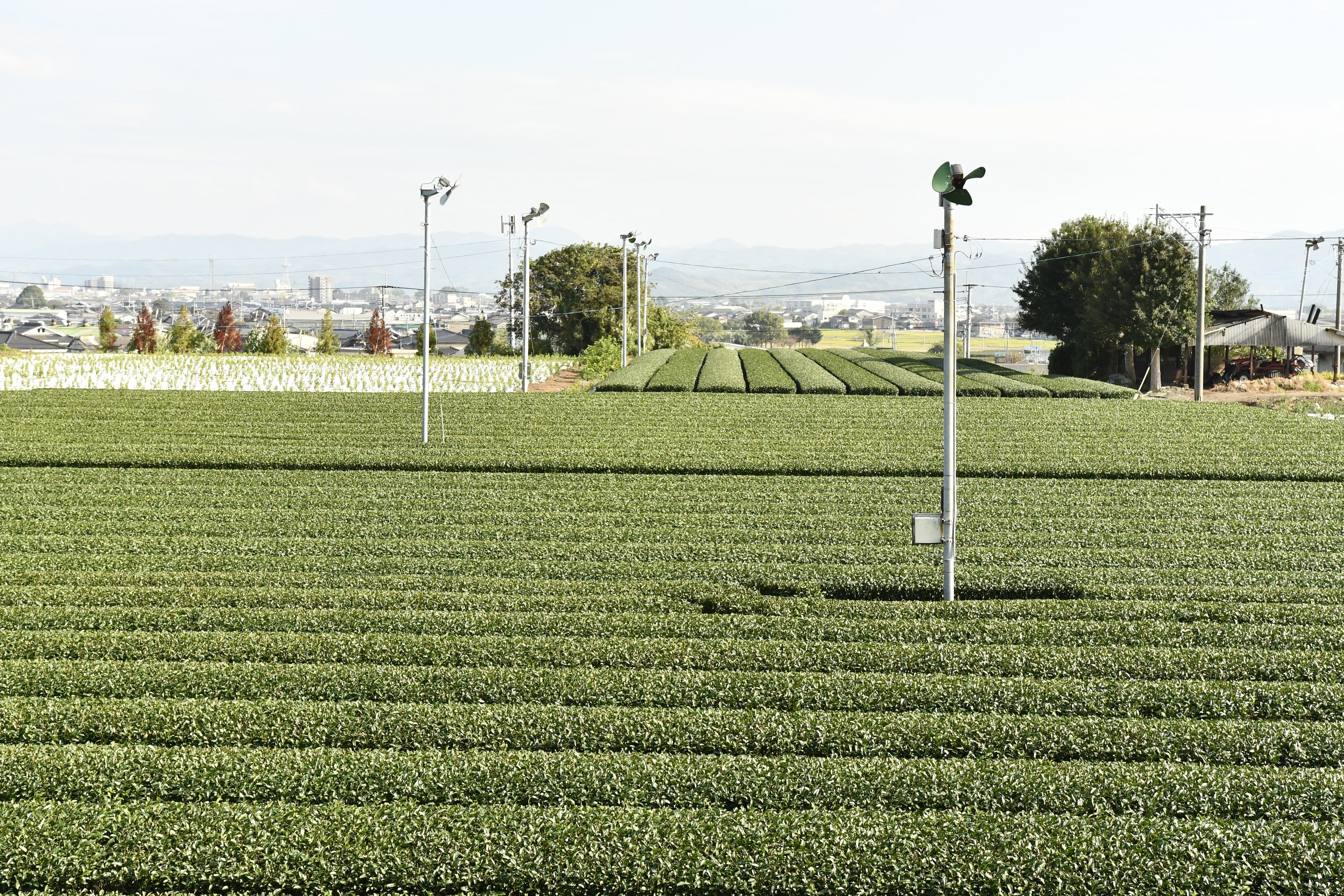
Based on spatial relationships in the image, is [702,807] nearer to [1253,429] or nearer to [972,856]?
[972,856]

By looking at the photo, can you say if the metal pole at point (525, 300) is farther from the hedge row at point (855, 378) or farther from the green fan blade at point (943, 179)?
the green fan blade at point (943, 179)

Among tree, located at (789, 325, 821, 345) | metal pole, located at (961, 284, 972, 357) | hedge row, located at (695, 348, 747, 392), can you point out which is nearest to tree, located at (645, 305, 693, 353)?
hedge row, located at (695, 348, 747, 392)

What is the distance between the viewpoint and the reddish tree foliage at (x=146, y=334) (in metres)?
78.1

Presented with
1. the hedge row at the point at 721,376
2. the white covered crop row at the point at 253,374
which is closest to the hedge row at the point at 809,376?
the hedge row at the point at 721,376

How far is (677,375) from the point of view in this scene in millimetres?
47000


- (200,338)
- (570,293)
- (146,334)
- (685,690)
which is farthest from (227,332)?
(685,690)

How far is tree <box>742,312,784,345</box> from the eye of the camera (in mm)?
172375

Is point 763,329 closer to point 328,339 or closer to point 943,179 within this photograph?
point 328,339

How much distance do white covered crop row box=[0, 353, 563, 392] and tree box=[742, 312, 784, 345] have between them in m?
109

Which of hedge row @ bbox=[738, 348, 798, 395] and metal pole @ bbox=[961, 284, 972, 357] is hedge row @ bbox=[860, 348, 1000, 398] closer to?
metal pole @ bbox=[961, 284, 972, 357]

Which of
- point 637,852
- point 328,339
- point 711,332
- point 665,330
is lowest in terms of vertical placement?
point 637,852

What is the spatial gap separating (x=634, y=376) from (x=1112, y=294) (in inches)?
867

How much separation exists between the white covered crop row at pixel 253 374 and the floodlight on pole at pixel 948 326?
105 feet

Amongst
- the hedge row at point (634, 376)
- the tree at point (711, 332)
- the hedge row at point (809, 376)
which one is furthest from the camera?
the tree at point (711, 332)
